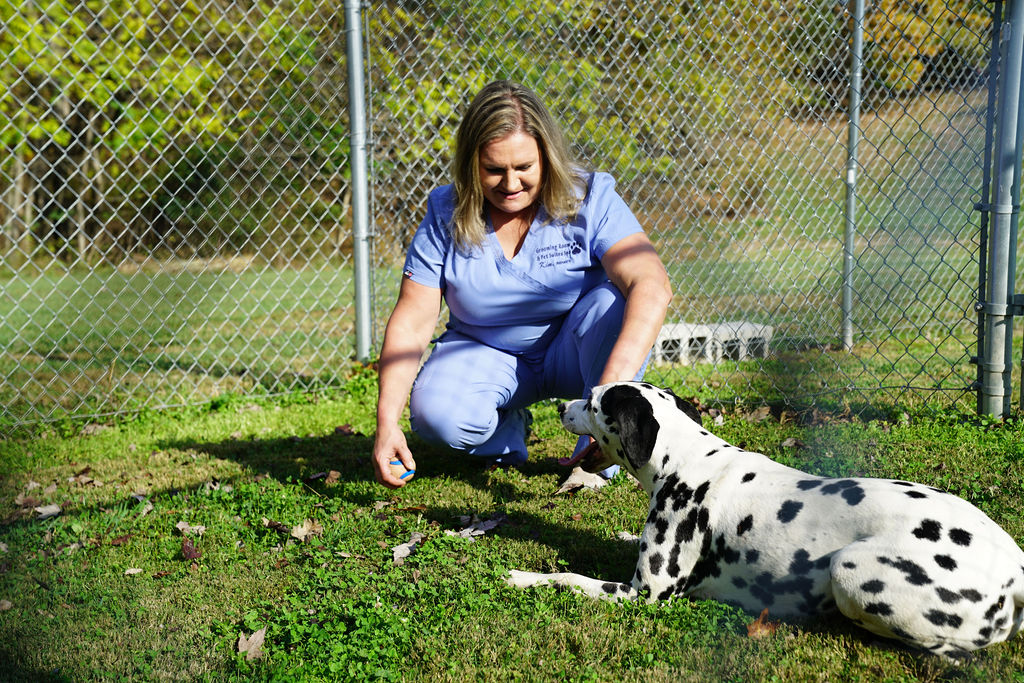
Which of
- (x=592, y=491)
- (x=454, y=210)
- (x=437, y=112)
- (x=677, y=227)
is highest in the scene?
(x=437, y=112)

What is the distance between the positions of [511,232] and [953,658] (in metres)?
2.50

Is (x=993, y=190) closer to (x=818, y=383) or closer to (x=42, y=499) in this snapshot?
(x=818, y=383)

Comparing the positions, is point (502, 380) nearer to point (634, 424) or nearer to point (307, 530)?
point (307, 530)

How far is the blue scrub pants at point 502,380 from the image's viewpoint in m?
3.79

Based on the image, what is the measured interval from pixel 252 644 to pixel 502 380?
1.79m

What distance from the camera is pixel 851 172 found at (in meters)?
6.02

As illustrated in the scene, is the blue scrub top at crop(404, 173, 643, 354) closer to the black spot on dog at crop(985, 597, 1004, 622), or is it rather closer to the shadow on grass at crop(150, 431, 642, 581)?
the shadow on grass at crop(150, 431, 642, 581)

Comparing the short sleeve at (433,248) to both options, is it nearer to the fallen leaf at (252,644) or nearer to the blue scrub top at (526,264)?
the blue scrub top at (526,264)

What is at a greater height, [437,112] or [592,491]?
[437,112]

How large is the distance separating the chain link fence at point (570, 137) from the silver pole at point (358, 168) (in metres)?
0.16

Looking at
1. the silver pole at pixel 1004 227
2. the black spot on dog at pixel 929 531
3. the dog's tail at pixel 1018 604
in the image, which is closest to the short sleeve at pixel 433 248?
the black spot on dog at pixel 929 531

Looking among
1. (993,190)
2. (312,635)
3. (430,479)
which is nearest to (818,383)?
(993,190)

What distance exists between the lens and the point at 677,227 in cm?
673

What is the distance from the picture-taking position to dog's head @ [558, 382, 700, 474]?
9.17 ft
